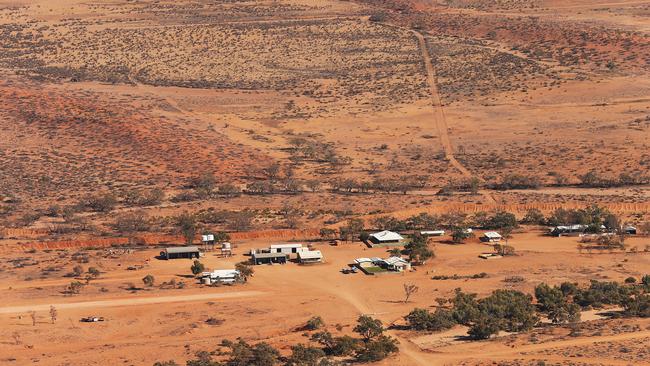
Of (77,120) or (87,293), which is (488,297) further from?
(77,120)

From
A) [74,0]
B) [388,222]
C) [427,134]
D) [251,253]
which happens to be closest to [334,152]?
[427,134]

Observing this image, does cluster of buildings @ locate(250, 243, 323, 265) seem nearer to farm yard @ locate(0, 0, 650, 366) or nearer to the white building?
the white building

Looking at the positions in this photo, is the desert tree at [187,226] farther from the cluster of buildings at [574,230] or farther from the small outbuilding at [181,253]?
the cluster of buildings at [574,230]

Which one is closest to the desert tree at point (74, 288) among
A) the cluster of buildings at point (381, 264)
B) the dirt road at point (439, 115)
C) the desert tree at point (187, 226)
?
the desert tree at point (187, 226)

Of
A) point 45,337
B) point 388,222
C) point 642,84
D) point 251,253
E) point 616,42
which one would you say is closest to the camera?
point 45,337

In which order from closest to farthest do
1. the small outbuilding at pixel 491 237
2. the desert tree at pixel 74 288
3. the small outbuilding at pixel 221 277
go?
the desert tree at pixel 74 288 → the small outbuilding at pixel 221 277 → the small outbuilding at pixel 491 237

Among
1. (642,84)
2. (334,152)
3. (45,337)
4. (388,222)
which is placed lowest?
(45,337)
